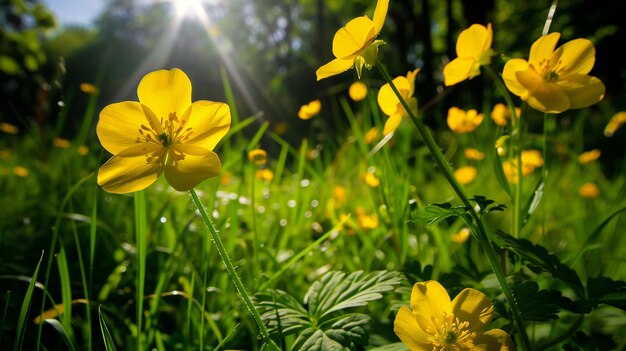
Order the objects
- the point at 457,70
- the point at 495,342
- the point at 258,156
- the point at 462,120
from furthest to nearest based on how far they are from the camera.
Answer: the point at 462,120, the point at 258,156, the point at 457,70, the point at 495,342

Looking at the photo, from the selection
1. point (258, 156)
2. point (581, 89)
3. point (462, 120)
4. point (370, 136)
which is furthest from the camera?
point (370, 136)

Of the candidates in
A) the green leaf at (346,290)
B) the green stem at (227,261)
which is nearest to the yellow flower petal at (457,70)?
the green leaf at (346,290)

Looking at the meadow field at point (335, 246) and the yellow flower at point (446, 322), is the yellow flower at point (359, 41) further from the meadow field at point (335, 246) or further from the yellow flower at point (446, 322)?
the yellow flower at point (446, 322)

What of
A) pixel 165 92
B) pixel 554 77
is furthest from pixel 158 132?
pixel 554 77

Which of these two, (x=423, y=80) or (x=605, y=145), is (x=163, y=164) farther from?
(x=423, y=80)

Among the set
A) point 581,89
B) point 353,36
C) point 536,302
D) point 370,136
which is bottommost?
point 536,302

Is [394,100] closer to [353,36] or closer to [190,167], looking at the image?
[353,36]

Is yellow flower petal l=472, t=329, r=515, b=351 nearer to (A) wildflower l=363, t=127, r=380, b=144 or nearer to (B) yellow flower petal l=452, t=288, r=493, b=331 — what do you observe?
(B) yellow flower petal l=452, t=288, r=493, b=331
